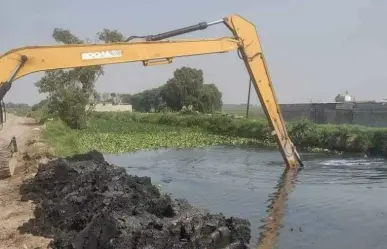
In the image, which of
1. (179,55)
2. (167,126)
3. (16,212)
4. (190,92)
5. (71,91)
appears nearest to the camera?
(16,212)

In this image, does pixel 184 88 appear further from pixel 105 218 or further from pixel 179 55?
pixel 105 218

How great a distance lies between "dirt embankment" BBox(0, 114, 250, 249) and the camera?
6.98 m

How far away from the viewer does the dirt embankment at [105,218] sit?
6.98 metres

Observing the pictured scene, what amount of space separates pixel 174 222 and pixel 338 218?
509cm

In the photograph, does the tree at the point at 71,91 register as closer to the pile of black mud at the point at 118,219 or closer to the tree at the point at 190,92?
the tree at the point at 190,92

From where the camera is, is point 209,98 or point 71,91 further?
point 209,98

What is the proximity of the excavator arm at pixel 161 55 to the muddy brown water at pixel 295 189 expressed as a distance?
2066 mm

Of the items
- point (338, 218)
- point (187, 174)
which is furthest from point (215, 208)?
point (187, 174)

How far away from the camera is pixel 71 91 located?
40156mm

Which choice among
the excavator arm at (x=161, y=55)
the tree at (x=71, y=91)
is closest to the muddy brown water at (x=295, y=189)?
the excavator arm at (x=161, y=55)

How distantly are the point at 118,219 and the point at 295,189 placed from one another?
830 centimetres

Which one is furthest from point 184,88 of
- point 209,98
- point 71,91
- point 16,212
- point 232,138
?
point 16,212

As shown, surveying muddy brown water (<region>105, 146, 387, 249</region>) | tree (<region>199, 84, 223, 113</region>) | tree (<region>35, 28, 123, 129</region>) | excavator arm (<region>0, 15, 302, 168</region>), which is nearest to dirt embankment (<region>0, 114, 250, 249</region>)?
muddy brown water (<region>105, 146, 387, 249</region>)

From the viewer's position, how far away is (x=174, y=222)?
7355mm
